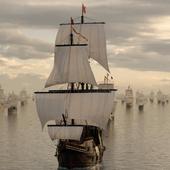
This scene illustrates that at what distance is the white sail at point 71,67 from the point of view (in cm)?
8369

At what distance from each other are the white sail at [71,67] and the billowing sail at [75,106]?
7.72 feet

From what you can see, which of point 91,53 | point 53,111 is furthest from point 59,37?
point 53,111

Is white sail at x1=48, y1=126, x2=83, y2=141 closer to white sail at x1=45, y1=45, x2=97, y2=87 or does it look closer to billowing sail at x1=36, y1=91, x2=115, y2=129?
billowing sail at x1=36, y1=91, x2=115, y2=129

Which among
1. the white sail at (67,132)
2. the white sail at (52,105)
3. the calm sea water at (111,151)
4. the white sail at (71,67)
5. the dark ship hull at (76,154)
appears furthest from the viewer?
the white sail at (71,67)

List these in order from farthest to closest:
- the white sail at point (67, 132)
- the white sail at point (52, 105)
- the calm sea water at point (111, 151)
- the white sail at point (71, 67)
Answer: the white sail at point (71, 67) → the white sail at point (52, 105) → the calm sea water at point (111, 151) → the white sail at point (67, 132)

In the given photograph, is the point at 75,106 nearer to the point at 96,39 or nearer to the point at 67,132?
the point at 67,132

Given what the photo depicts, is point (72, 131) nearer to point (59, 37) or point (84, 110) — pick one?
point (84, 110)

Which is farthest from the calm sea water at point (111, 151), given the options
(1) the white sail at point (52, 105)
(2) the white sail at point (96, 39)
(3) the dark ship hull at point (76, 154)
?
(2) the white sail at point (96, 39)

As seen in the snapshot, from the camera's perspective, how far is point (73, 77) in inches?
3290

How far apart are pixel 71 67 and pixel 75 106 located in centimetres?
583

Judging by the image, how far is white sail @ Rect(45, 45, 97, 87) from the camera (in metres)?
83.7

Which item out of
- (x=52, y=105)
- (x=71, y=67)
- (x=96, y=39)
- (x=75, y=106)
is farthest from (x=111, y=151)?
(x=71, y=67)

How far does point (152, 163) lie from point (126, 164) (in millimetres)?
4466

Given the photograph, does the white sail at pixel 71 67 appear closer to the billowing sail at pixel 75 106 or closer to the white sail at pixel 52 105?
the white sail at pixel 52 105
